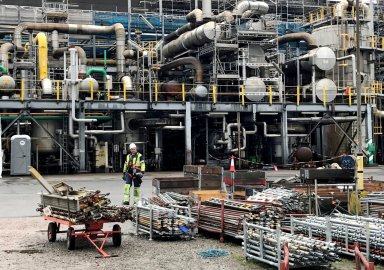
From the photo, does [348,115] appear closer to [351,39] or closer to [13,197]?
[351,39]

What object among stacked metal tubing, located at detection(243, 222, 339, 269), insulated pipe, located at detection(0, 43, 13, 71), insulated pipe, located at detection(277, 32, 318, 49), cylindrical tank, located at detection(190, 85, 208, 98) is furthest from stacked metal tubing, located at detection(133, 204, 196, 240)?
insulated pipe, located at detection(277, 32, 318, 49)

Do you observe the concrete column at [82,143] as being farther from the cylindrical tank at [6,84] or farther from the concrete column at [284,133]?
the concrete column at [284,133]

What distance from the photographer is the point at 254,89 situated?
30.3m

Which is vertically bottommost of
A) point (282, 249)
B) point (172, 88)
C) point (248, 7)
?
point (282, 249)

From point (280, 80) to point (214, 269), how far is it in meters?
24.3

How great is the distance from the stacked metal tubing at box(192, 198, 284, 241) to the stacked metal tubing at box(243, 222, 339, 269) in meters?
0.73

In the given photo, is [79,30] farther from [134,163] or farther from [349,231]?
[349,231]

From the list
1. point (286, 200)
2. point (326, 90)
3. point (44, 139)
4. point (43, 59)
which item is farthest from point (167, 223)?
point (326, 90)

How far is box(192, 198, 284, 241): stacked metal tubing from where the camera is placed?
9.56 metres

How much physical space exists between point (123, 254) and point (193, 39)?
22825mm

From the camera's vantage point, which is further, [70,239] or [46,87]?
[46,87]

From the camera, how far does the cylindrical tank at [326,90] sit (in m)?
31.3

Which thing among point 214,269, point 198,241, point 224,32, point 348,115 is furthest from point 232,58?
point 214,269

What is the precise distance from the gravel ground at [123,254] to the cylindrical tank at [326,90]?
2264cm
